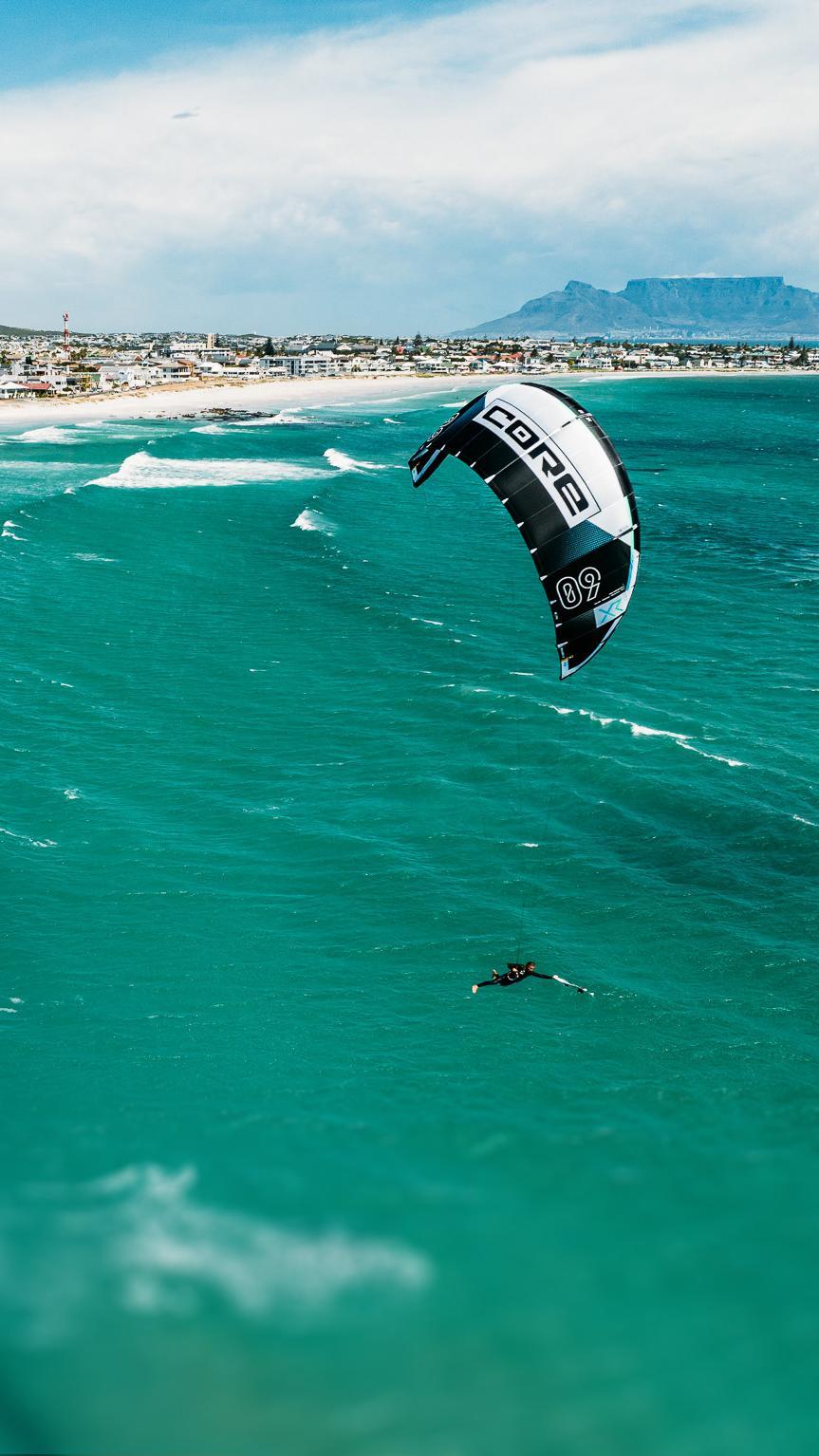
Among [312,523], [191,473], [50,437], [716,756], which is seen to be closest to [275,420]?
[50,437]

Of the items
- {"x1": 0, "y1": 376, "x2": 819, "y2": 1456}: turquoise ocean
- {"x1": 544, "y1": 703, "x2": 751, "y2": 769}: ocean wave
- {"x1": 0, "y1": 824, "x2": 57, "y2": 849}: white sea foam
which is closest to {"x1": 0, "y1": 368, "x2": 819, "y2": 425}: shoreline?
{"x1": 0, "y1": 376, "x2": 819, "y2": 1456}: turquoise ocean

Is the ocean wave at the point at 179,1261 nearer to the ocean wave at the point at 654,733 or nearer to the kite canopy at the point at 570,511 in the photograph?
the kite canopy at the point at 570,511

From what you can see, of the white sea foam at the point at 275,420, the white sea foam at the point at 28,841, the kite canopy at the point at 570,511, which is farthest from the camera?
the white sea foam at the point at 275,420

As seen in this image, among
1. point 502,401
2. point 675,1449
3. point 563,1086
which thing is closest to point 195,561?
point 502,401

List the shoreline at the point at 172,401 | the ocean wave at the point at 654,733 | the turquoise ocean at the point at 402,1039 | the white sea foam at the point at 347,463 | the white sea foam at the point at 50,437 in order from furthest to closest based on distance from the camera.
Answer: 1. the shoreline at the point at 172,401
2. the white sea foam at the point at 50,437
3. the white sea foam at the point at 347,463
4. the ocean wave at the point at 654,733
5. the turquoise ocean at the point at 402,1039

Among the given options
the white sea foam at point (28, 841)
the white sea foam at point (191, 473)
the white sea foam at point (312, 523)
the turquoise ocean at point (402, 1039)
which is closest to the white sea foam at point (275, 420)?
the white sea foam at point (191, 473)

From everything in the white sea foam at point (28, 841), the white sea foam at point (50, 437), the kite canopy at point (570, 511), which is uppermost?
the white sea foam at point (50, 437)
